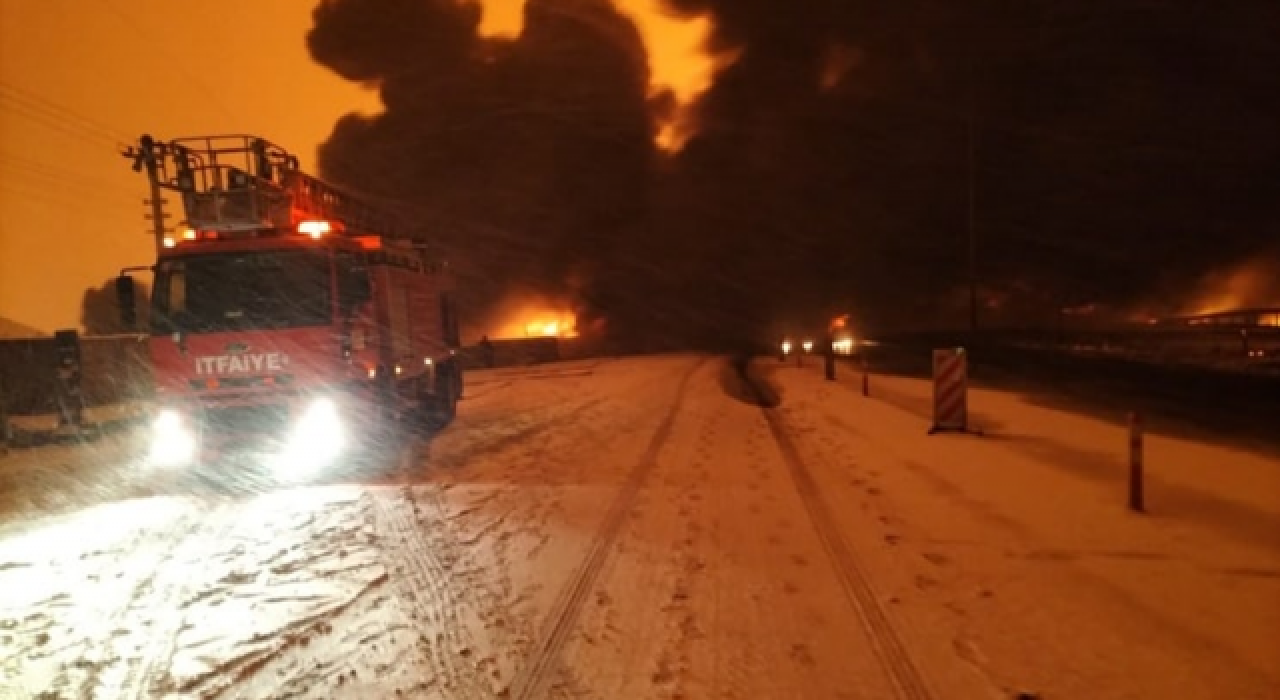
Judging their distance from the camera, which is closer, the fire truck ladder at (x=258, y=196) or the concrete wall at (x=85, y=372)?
the fire truck ladder at (x=258, y=196)

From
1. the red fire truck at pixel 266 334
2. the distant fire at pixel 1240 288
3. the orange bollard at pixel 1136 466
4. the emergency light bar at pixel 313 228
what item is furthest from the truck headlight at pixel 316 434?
the distant fire at pixel 1240 288

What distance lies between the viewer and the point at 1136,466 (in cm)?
949

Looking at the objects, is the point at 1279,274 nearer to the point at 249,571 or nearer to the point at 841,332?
the point at 841,332

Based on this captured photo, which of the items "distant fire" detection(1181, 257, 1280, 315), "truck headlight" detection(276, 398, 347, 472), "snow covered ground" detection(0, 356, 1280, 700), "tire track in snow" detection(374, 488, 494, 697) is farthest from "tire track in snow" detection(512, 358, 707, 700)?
"distant fire" detection(1181, 257, 1280, 315)

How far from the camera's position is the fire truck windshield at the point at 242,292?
13.8 metres

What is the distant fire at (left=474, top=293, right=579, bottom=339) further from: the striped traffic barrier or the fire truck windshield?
the fire truck windshield

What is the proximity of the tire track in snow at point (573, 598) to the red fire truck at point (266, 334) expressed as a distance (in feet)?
14.1

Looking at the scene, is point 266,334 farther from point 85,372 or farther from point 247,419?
point 85,372

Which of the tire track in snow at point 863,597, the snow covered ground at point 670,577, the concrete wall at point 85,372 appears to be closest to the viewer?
the tire track in snow at point 863,597

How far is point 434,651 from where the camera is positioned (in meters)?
5.82

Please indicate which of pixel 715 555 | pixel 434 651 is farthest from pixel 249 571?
pixel 715 555

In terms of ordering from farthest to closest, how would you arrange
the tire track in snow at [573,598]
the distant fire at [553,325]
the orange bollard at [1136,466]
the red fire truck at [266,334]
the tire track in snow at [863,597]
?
the distant fire at [553,325], the red fire truck at [266,334], the orange bollard at [1136,466], the tire track in snow at [573,598], the tire track in snow at [863,597]

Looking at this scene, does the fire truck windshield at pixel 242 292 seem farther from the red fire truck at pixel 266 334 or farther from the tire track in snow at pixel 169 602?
the tire track in snow at pixel 169 602

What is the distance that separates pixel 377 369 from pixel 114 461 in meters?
5.80
